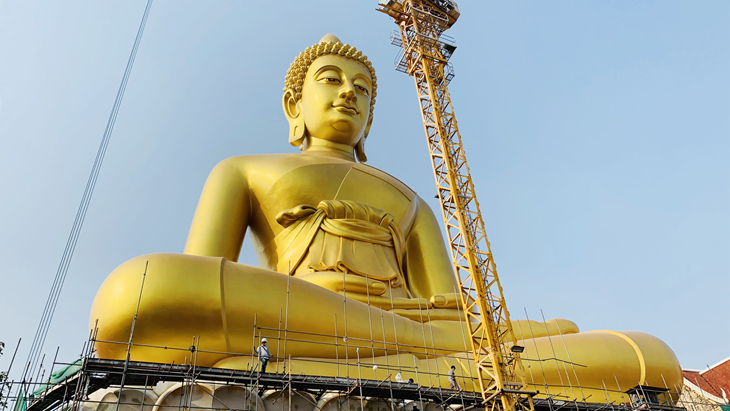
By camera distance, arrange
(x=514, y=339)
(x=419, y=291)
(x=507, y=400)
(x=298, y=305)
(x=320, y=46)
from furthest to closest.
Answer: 1. (x=320, y=46)
2. (x=419, y=291)
3. (x=514, y=339)
4. (x=507, y=400)
5. (x=298, y=305)

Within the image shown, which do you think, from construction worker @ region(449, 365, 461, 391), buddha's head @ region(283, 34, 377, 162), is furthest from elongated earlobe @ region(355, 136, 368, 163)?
construction worker @ region(449, 365, 461, 391)

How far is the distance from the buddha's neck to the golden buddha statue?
0.04 meters

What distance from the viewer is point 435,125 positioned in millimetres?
12375


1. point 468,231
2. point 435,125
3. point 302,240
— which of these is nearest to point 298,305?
point 302,240

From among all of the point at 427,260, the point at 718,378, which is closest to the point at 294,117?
the point at 427,260

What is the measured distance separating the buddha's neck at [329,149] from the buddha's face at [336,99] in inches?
3.0

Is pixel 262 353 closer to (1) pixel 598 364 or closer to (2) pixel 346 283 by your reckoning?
(2) pixel 346 283

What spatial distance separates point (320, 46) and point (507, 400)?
727 centimetres

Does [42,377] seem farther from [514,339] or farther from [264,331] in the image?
[514,339]

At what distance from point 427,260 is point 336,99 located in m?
3.32

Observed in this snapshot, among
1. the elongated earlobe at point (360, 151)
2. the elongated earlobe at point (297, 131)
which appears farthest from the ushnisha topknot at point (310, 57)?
the elongated earlobe at point (360, 151)

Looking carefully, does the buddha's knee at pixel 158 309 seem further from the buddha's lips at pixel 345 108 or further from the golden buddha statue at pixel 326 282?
the buddha's lips at pixel 345 108

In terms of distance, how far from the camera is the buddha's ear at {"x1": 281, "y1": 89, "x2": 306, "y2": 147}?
1192cm

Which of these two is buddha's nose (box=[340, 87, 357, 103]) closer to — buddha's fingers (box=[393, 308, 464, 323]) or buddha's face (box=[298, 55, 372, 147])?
buddha's face (box=[298, 55, 372, 147])
